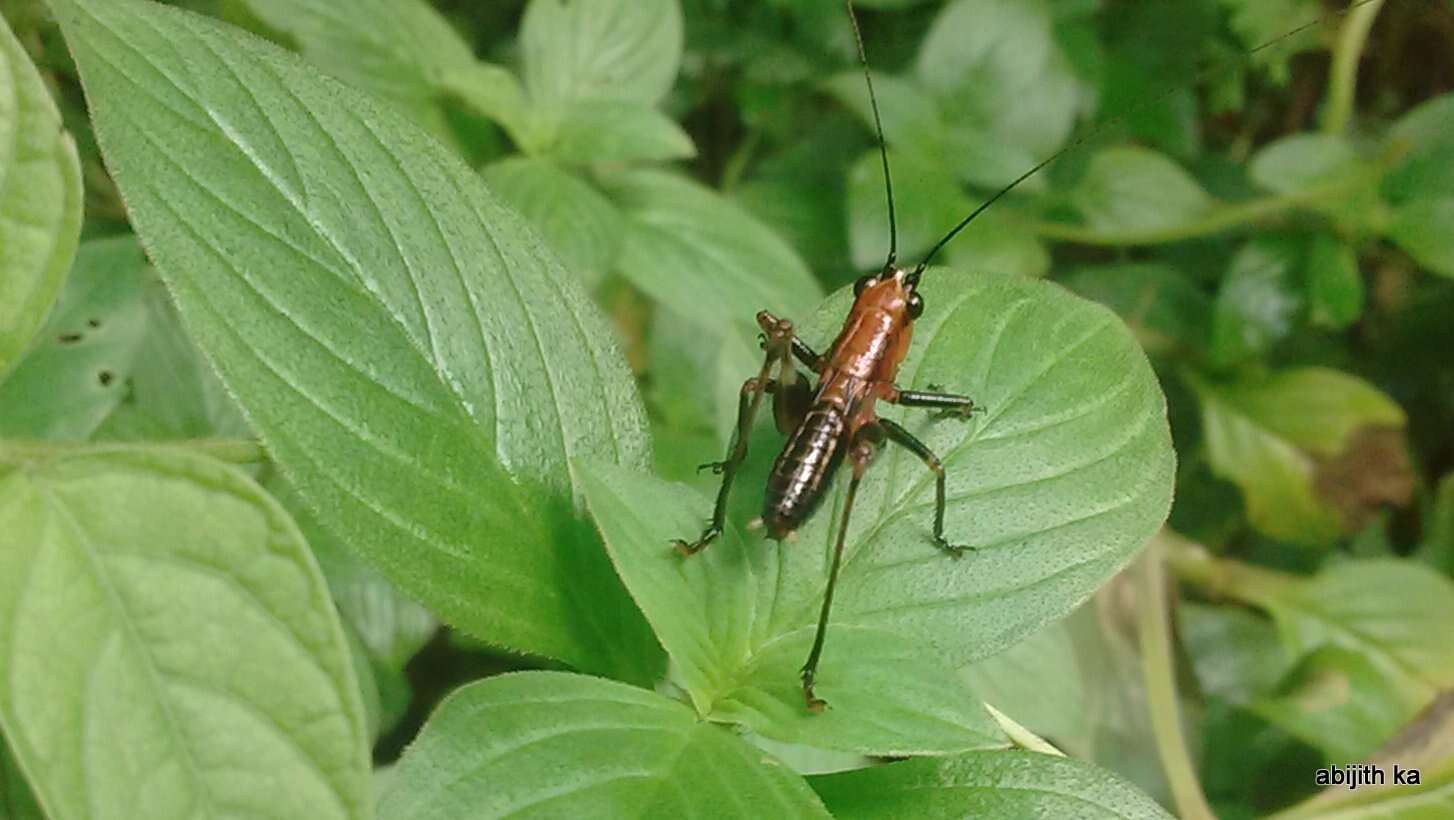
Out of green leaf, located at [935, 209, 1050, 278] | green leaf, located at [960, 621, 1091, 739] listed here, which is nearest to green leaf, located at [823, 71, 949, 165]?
green leaf, located at [935, 209, 1050, 278]

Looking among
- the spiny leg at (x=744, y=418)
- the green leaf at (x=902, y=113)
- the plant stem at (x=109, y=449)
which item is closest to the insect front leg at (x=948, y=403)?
the spiny leg at (x=744, y=418)

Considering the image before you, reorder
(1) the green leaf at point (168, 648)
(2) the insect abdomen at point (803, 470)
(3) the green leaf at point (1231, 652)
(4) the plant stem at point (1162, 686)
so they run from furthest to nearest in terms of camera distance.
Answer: (3) the green leaf at point (1231, 652) < (4) the plant stem at point (1162, 686) < (2) the insect abdomen at point (803, 470) < (1) the green leaf at point (168, 648)

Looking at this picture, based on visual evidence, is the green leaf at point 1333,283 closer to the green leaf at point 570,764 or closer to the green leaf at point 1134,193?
the green leaf at point 1134,193

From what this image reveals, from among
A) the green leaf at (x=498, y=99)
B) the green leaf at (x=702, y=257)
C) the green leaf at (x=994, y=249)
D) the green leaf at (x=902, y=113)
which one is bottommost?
the green leaf at (x=702, y=257)

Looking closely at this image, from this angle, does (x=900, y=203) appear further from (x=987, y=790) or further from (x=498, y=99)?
(x=987, y=790)

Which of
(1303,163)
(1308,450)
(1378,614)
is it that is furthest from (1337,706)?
(1303,163)

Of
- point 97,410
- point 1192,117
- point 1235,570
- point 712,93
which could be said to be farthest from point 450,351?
point 1192,117

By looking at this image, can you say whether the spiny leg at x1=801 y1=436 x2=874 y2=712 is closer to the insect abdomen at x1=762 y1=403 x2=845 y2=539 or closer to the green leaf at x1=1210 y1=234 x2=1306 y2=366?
the insect abdomen at x1=762 y1=403 x2=845 y2=539
